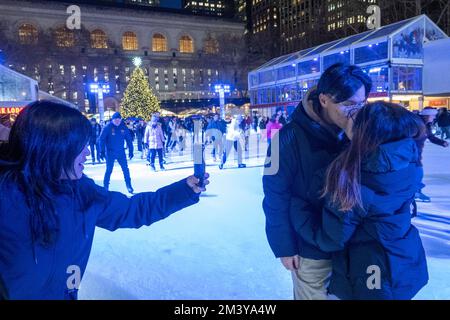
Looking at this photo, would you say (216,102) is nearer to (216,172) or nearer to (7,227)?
(216,172)

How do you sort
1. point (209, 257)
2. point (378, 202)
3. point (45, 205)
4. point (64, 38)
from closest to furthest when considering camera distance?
point (45, 205), point (378, 202), point (209, 257), point (64, 38)

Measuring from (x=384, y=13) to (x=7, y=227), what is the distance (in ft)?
95.9

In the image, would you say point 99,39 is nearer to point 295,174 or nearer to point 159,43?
point 159,43

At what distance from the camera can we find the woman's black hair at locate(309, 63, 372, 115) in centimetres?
152

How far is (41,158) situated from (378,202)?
1068 millimetres

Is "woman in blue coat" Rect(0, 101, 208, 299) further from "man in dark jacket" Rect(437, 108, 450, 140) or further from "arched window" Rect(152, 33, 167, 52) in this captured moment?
"arched window" Rect(152, 33, 167, 52)

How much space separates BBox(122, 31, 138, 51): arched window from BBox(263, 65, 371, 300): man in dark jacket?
65.4 meters

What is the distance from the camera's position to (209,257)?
3338mm

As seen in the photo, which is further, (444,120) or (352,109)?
(444,120)

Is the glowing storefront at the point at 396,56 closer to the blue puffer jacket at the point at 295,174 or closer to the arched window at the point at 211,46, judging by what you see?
the blue puffer jacket at the point at 295,174

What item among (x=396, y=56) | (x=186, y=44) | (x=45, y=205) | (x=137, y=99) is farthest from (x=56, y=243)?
(x=186, y=44)

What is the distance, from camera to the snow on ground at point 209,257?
8.69ft

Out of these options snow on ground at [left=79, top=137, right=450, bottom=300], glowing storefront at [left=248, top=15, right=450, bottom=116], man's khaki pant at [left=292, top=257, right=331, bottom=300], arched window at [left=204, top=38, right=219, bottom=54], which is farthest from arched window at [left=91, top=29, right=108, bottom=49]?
man's khaki pant at [left=292, top=257, right=331, bottom=300]

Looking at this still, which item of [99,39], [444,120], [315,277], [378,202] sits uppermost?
[99,39]
